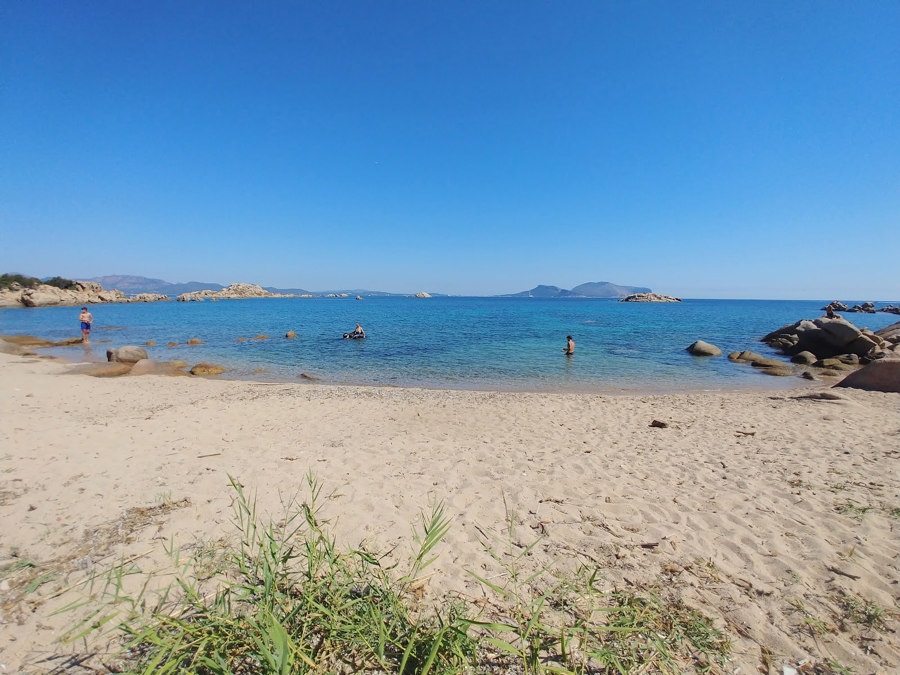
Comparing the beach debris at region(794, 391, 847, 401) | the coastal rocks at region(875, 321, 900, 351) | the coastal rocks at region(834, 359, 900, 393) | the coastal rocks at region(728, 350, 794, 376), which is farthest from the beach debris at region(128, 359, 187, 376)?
the coastal rocks at region(875, 321, 900, 351)

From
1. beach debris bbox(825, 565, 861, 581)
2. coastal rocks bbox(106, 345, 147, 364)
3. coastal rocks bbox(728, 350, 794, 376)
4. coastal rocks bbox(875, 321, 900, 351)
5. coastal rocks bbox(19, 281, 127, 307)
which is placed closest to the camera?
beach debris bbox(825, 565, 861, 581)

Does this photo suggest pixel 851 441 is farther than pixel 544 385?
No

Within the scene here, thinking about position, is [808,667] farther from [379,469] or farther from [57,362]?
[57,362]

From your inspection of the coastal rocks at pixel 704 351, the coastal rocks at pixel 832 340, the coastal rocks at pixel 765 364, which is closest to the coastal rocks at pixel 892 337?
the coastal rocks at pixel 832 340

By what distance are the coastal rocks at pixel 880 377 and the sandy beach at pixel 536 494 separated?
9.76 ft

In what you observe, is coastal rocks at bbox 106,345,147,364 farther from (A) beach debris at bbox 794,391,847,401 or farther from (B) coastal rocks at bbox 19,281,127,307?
(B) coastal rocks at bbox 19,281,127,307

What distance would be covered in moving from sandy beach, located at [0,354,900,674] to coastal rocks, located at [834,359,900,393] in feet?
9.76

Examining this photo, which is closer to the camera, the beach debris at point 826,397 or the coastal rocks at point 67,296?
the beach debris at point 826,397

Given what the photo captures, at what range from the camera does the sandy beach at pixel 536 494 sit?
323 centimetres

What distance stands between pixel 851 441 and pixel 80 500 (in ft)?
43.3

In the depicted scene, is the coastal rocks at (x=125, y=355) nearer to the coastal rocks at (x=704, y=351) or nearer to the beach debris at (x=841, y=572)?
the beach debris at (x=841, y=572)

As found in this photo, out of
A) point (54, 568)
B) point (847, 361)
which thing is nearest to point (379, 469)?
point (54, 568)

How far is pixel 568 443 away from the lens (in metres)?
7.89

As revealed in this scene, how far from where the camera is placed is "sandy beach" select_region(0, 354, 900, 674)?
3227mm
